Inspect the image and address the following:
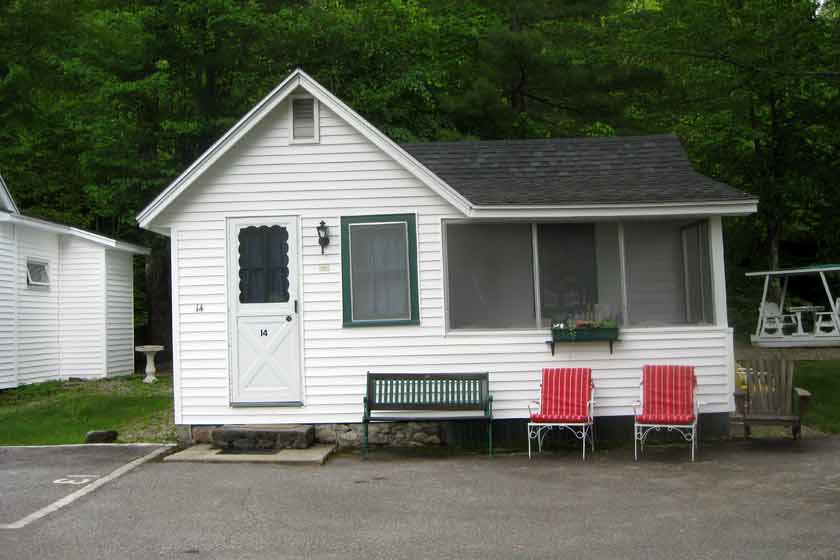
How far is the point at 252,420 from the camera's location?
11336mm

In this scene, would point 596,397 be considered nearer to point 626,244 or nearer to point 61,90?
point 626,244

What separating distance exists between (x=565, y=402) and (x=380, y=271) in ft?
8.82

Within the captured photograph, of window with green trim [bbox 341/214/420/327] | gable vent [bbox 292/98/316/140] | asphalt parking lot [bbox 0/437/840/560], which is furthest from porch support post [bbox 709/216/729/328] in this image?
gable vent [bbox 292/98/316/140]

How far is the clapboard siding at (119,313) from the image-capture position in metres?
20.3

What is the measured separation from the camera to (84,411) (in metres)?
15.2

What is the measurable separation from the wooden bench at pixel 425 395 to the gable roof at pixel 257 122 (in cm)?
202

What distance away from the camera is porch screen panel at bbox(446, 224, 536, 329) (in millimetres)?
11547

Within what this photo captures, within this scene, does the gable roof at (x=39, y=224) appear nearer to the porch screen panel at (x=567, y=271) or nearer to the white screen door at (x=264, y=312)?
the white screen door at (x=264, y=312)

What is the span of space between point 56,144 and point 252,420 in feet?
63.8

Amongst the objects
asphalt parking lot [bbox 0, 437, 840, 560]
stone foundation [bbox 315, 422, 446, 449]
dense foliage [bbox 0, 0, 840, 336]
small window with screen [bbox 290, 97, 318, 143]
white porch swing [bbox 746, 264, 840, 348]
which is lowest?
asphalt parking lot [bbox 0, 437, 840, 560]

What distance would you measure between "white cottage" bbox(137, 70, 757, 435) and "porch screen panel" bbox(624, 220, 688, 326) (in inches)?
1.7

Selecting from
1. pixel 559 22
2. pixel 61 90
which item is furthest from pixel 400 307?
pixel 61 90

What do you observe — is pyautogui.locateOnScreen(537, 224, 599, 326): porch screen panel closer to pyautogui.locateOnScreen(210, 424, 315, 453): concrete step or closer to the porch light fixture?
the porch light fixture

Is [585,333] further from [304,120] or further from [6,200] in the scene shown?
[6,200]
